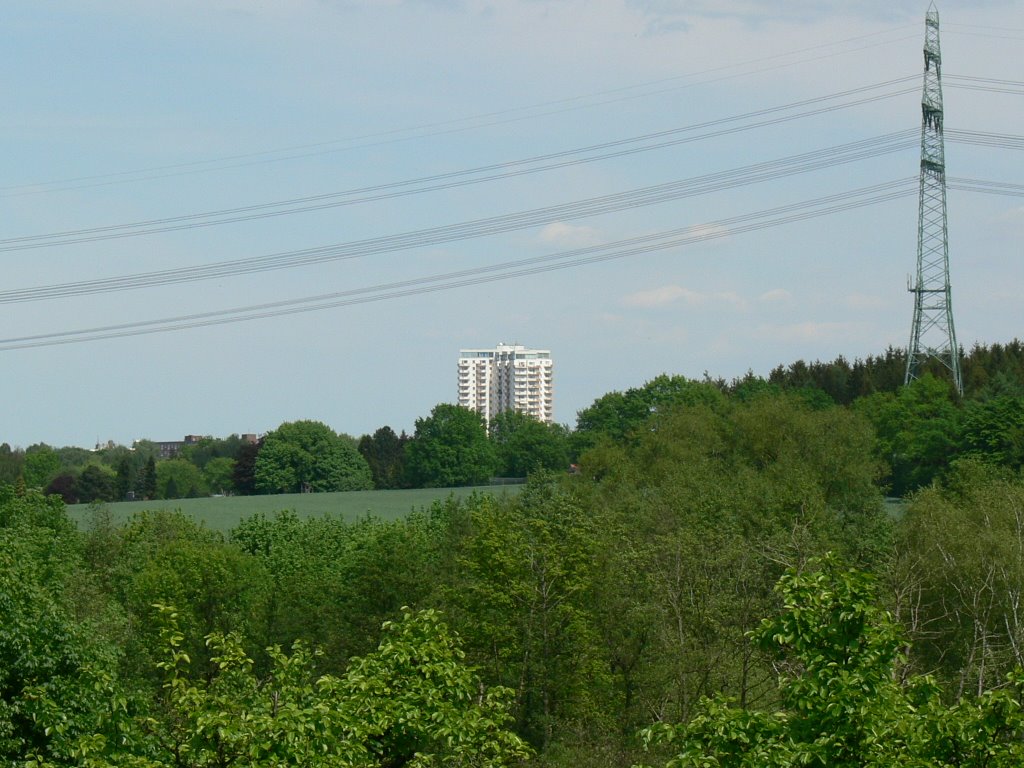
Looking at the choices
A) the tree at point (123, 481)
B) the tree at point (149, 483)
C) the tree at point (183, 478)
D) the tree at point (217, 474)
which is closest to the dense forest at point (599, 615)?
the tree at point (123, 481)

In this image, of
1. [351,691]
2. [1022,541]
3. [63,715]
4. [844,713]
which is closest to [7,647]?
[63,715]

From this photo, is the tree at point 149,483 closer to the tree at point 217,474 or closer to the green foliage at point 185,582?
the tree at point 217,474

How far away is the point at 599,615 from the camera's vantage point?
40406mm

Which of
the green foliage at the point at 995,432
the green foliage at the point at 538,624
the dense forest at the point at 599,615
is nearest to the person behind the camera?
the dense forest at the point at 599,615

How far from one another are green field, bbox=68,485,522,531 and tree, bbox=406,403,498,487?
2.86 m

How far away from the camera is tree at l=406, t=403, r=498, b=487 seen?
12412 centimetres

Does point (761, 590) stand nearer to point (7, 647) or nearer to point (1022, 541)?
point (1022, 541)

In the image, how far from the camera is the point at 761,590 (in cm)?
4641

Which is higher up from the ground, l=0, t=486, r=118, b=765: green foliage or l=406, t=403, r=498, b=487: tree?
l=406, t=403, r=498, b=487: tree

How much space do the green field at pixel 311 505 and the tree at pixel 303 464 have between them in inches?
696

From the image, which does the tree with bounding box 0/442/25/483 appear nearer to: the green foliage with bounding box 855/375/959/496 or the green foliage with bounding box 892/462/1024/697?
the green foliage with bounding box 855/375/959/496

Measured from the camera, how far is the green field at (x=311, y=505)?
3935 inches

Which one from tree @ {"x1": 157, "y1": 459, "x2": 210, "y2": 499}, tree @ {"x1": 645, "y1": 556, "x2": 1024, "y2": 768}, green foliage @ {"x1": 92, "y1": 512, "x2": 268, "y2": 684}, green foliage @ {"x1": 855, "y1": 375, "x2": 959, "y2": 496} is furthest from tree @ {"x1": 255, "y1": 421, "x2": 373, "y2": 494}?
tree @ {"x1": 645, "y1": 556, "x2": 1024, "y2": 768}

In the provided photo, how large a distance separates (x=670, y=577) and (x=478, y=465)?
78484 millimetres
